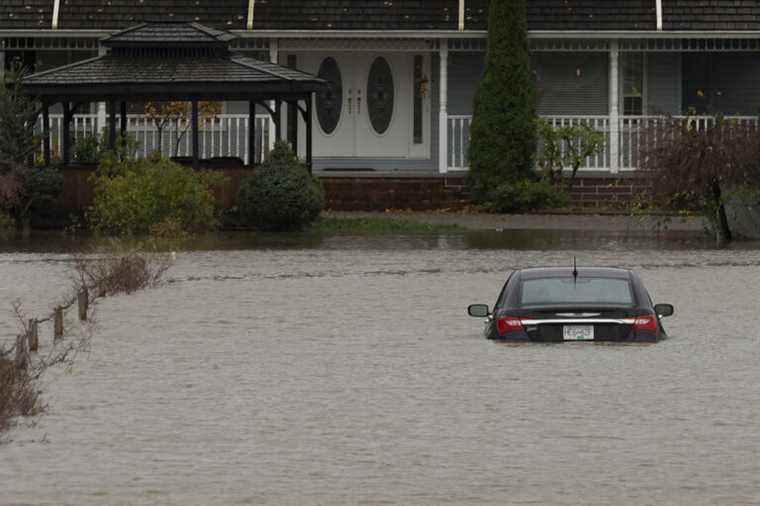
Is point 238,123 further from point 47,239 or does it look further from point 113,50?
point 47,239

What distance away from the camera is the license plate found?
896 inches

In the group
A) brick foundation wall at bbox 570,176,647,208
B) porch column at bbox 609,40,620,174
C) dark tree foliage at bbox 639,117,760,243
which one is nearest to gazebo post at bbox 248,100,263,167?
brick foundation wall at bbox 570,176,647,208

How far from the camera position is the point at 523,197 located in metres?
44.0

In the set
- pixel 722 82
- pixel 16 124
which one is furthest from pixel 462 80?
pixel 16 124

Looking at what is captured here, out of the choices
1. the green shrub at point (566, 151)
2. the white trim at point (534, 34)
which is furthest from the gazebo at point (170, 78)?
the green shrub at point (566, 151)

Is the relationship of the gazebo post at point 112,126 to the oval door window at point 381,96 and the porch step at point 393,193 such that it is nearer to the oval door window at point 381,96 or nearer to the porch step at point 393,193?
the porch step at point 393,193

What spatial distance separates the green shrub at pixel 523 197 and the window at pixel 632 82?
536 cm

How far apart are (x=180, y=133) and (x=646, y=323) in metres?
26.4

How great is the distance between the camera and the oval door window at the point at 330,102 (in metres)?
49.2

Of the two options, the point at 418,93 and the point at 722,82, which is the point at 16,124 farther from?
the point at 722,82

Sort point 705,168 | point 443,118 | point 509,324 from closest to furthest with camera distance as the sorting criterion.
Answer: point 509,324 → point 705,168 → point 443,118

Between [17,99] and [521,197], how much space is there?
9925mm

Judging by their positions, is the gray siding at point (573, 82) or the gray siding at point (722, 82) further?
the gray siding at point (573, 82)

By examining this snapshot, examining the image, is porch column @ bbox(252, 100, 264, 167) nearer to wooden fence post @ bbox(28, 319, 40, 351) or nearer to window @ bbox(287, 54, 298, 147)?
window @ bbox(287, 54, 298, 147)
